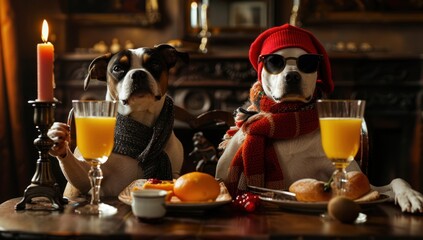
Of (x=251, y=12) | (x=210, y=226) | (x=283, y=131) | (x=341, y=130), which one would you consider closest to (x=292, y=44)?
(x=283, y=131)

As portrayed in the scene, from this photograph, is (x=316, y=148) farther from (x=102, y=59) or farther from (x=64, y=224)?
(x=64, y=224)

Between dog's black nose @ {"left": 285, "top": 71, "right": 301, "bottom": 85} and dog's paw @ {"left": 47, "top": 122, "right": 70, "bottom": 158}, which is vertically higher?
dog's black nose @ {"left": 285, "top": 71, "right": 301, "bottom": 85}

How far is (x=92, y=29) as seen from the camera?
163 inches

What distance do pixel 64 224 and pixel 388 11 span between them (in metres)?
3.20

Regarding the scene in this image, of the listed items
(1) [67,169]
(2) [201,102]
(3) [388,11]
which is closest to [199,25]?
(2) [201,102]

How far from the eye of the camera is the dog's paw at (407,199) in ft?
4.45

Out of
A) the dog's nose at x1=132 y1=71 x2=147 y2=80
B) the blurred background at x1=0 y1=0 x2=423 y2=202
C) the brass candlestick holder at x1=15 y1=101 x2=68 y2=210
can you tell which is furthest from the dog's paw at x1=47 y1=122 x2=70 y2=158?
the blurred background at x1=0 y1=0 x2=423 y2=202

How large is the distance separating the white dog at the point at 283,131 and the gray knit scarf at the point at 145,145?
0.18 m

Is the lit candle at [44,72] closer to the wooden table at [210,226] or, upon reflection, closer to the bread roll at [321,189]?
the wooden table at [210,226]

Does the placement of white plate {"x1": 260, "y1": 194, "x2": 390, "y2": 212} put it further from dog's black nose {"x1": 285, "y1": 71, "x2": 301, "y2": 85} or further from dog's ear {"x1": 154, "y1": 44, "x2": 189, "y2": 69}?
dog's ear {"x1": 154, "y1": 44, "x2": 189, "y2": 69}

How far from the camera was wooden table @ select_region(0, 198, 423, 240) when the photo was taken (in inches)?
44.3

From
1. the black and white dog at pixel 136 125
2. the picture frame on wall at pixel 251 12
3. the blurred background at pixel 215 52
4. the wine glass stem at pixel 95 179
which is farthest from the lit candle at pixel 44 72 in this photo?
the picture frame on wall at pixel 251 12

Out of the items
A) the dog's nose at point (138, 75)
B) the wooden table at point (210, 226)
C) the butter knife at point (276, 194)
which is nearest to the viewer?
the wooden table at point (210, 226)

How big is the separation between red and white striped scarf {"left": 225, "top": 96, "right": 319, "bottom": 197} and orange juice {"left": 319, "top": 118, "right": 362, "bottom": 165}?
38cm
